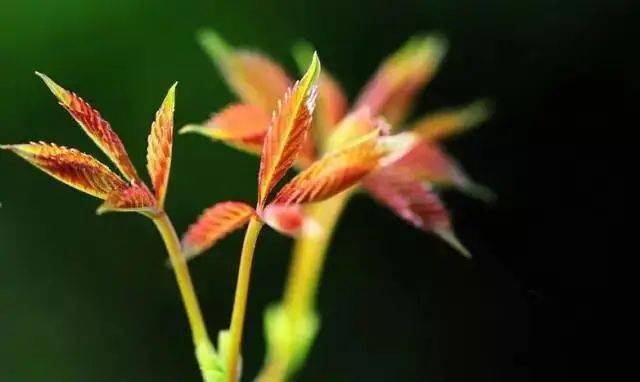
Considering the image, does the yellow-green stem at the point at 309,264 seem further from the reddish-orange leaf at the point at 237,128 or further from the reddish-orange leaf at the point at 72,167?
the reddish-orange leaf at the point at 72,167

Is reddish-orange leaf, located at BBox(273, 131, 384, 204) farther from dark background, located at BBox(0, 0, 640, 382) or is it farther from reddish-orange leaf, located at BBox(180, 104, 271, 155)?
dark background, located at BBox(0, 0, 640, 382)

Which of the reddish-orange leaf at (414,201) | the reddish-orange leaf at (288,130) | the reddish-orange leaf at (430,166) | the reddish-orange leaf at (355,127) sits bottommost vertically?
the reddish-orange leaf at (430,166)

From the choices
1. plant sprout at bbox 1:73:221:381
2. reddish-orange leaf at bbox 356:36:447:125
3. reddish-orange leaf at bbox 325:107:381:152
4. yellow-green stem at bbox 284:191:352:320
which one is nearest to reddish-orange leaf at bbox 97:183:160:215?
plant sprout at bbox 1:73:221:381

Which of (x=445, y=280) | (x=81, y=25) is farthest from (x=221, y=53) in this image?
(x=445, y=280)

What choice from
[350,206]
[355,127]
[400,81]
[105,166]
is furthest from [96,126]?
[350,206]

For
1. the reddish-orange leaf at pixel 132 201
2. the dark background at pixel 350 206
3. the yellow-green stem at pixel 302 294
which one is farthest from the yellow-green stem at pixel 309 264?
the dark background at pixel 350 206

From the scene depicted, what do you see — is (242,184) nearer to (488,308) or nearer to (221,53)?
(488,308)
